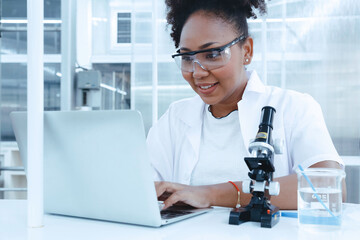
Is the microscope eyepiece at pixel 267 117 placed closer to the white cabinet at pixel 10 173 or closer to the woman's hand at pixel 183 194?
the woman's hand at pixel 183 194

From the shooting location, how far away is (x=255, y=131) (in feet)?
4.95

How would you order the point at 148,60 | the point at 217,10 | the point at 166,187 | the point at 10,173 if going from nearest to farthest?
the point at 166,187 → the point at 217,10 → the point at 148,60 → the point at 10,173

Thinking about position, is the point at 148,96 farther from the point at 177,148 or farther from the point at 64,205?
the point at 64,205

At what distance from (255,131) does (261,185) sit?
0.55 metres

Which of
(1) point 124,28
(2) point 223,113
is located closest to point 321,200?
(2) point 223,113

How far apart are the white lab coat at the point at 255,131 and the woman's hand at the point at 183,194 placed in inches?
14.9

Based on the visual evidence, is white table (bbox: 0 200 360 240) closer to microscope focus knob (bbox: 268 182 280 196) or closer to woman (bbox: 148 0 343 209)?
microscope focus knob (bbox: 268 182 280 196)

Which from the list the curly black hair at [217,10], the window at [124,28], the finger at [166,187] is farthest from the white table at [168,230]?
the window at [124,28]

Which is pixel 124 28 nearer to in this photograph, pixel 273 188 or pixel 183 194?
pixel 183 194

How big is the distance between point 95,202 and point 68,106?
2538mm

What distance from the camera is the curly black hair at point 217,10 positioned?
5.14ft

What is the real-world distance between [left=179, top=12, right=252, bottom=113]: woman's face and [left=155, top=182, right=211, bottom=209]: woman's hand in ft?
1.54

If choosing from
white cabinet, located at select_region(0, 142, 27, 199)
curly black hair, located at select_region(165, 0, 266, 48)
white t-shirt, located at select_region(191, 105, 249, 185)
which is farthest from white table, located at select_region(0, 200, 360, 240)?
white cabinet, located at select_region(0, 142, 27, 199)

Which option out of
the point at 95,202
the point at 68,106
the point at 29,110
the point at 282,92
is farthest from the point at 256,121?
the point at 68,106
